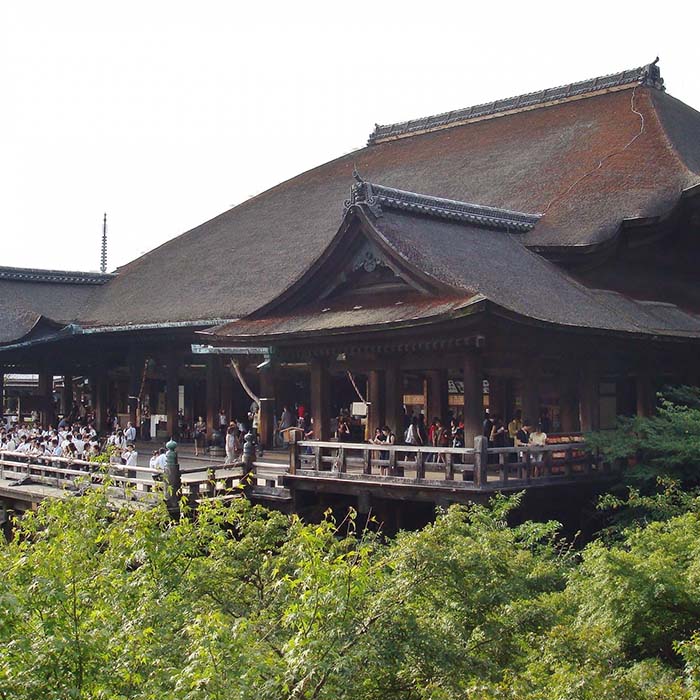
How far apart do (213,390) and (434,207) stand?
31.2ft

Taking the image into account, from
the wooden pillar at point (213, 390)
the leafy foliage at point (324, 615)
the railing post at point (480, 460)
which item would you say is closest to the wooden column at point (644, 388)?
the railing post at point (480, 460)

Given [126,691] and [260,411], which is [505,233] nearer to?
[260,411]

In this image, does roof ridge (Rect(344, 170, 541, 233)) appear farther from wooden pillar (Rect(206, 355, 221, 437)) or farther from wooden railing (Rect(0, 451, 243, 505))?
wooden pillar (Rect(206, 355, 221, 437))

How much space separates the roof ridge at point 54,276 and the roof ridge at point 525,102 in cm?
1153

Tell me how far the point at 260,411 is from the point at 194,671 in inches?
696

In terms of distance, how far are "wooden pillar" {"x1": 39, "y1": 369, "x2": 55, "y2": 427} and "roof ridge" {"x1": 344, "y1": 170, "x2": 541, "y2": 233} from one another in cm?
1495

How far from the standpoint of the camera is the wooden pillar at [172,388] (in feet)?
93.0

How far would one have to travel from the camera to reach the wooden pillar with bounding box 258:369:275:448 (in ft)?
79.4

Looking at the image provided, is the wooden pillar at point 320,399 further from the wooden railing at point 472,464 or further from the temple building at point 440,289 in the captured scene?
the wooden railing at point 472,464

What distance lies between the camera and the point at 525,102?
31.6 meters

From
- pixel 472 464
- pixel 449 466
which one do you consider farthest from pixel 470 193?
pixel 449 466

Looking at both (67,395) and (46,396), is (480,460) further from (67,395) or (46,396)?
(67,395)

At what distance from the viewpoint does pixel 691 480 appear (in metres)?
16.7

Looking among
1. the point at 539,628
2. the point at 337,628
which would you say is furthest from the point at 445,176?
the point at 337,628
